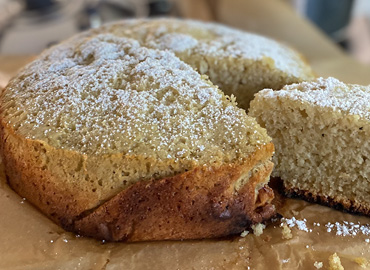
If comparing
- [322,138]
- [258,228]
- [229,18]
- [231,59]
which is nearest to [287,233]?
[258,228]

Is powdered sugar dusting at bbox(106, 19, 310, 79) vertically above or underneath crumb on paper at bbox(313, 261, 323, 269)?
above

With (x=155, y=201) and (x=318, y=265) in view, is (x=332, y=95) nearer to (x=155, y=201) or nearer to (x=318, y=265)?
(x=318, y=265)

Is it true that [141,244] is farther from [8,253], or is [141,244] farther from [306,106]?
[306,106]

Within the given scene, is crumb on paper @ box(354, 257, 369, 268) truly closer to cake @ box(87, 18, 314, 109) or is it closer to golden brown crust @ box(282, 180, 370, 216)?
golden brown crust @ box(282, 180, 370, 216)

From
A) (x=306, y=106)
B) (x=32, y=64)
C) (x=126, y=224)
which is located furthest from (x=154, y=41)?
(x=126, y=224)

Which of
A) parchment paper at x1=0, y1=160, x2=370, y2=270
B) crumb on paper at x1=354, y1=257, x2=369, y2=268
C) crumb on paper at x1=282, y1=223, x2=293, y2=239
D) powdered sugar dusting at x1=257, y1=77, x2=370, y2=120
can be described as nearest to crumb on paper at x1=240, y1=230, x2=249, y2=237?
parchment paper at x1=0, y1=160, x2=370, y2=270

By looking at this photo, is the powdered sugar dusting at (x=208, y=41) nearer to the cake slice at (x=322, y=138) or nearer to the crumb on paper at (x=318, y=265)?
the cake slice at (x=322, y=138)

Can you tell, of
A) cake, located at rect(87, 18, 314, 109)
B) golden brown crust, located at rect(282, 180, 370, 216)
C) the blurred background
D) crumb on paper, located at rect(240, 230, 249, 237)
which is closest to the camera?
crumb on paper, located at rect(240, 230, 249, 237)
